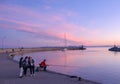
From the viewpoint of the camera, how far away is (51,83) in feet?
65.1

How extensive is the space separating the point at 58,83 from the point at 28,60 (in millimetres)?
5558

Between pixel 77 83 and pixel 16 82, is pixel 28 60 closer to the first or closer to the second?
pixel 16 82

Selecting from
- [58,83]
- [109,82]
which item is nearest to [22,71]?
[58,83]

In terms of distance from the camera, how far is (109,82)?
2562 cm

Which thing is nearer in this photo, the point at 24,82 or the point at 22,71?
the point at 24,82

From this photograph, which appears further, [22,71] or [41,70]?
[41,70]

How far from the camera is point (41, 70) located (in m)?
31.0

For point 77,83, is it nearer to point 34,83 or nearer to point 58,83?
point 58,83

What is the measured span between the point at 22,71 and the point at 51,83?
5213 millimetres

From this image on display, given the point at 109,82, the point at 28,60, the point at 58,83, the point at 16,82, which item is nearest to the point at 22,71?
the point at 28,60

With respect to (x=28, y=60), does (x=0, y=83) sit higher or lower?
lower

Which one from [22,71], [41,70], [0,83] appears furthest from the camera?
[41,70]

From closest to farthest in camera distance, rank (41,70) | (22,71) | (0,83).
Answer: (0,83) < (22,71) < (41,70)

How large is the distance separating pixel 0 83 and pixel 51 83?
3.99 meters
